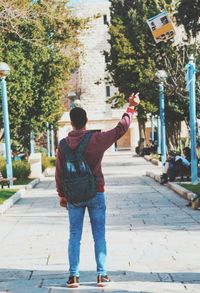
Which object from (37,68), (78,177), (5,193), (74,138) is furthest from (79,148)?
(37,68)

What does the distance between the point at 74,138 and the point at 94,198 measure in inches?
23.6

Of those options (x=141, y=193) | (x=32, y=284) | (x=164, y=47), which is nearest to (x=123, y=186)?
(x=141, y=193)

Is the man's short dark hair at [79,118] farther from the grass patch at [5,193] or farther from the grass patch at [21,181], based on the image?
the grass patch at [21,181]

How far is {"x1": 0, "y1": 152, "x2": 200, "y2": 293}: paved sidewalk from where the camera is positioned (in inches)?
241

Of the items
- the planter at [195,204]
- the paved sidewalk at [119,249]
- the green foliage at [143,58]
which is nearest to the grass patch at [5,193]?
the paved sidewalk at [119,249]

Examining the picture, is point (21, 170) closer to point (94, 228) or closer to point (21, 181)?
point (21, 181)

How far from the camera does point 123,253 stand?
7.79 meters

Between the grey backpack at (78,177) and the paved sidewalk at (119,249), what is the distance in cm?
88

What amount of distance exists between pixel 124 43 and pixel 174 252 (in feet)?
108

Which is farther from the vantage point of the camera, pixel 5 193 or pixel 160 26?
pixel 160 26

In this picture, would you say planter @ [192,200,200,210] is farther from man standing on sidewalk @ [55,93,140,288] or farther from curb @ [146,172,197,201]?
man standing on sidewalk @ [55,93,140,288]

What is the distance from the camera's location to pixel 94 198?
5.88 metres

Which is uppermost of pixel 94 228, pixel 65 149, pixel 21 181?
pixel 65 149

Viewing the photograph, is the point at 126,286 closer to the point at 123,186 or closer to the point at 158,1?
the point at 123,186
